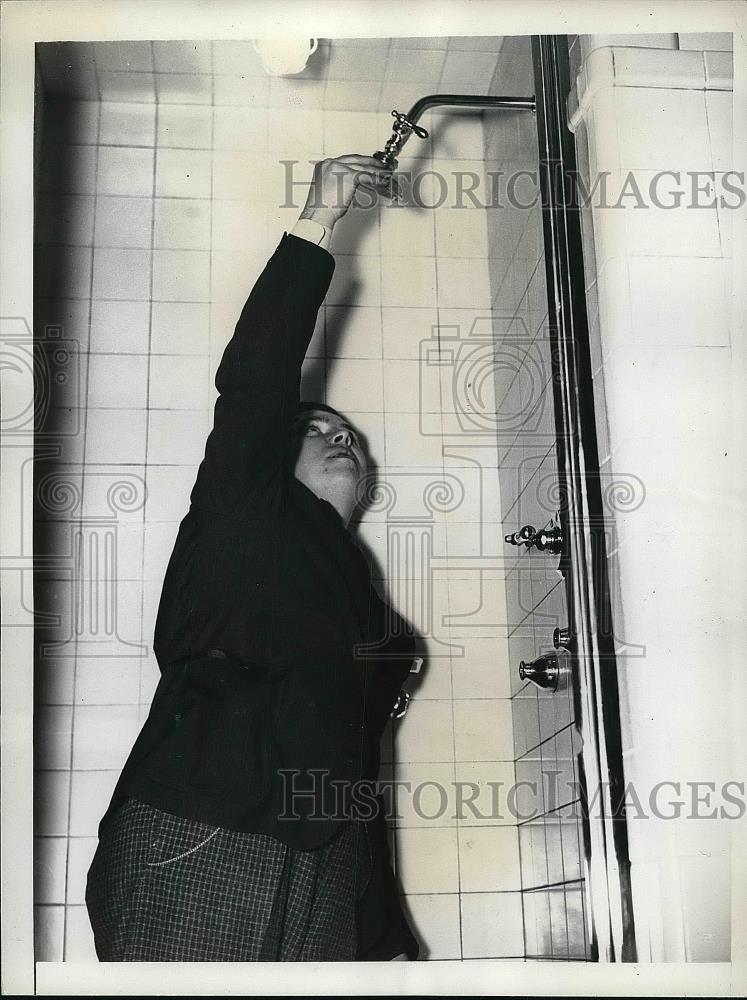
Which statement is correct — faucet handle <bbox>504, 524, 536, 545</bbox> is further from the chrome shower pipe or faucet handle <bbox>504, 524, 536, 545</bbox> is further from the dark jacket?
the chrome shower pipe

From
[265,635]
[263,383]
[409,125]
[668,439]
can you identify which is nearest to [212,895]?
[265,635]

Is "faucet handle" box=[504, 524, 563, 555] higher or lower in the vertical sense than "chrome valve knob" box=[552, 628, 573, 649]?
higher

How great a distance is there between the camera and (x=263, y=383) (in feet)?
3.06

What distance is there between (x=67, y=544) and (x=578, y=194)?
679 millimetres

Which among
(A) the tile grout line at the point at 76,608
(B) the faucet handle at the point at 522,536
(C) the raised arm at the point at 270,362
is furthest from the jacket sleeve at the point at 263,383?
(B) the faucet handle at the point at 522,536

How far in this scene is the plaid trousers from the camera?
0.86 m

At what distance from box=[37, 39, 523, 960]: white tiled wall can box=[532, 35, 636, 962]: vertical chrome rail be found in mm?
76

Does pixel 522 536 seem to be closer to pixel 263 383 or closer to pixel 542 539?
pixel 542 539

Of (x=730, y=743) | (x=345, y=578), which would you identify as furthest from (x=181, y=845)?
(x=730, y=743)

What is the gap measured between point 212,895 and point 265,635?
10.1 inches

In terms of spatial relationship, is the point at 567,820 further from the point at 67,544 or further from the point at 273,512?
the point at 67,544

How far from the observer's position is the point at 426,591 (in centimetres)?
94

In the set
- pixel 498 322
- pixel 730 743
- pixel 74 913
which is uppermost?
pixel 498 322

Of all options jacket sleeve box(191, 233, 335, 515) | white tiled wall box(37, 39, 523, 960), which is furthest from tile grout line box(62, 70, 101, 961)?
jacket sleeve box(191, 233, 335, 515)
